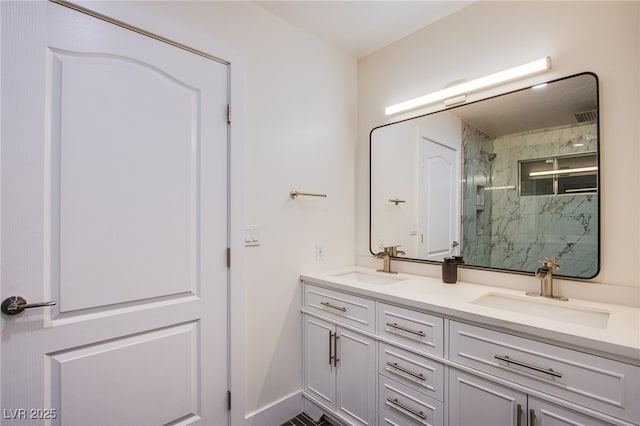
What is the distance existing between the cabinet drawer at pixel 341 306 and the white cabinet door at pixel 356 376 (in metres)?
0.07

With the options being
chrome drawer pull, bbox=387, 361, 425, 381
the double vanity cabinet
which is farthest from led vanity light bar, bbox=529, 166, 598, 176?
chrome drawer pull, bbox=387, 361, 425, 381

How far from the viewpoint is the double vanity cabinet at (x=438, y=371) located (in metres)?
0.97

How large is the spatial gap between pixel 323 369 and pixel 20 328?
1425 mm

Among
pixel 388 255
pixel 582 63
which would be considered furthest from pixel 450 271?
pixel 582 63

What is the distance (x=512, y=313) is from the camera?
1186mm

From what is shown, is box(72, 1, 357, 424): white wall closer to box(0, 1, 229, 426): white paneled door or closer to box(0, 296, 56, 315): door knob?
box(0, 1, 229, 426): white paneled door

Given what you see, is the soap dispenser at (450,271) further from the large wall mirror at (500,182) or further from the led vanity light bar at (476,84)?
the led vanity light bar at (476,84)

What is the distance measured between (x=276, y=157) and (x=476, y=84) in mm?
1238

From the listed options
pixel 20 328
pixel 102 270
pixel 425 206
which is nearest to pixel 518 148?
pixel 425 206

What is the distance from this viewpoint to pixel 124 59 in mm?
1328

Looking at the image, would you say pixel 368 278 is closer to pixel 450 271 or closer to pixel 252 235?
pixel 450 271

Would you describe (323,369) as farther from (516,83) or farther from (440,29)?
(440,29)

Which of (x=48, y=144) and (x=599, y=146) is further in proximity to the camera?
(x=599, y=146)

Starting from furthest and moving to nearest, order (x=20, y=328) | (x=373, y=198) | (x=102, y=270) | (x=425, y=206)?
(x=373, y=198)
(x=425, y=206)
(x=102, y=270)
(x=20, y=328)
